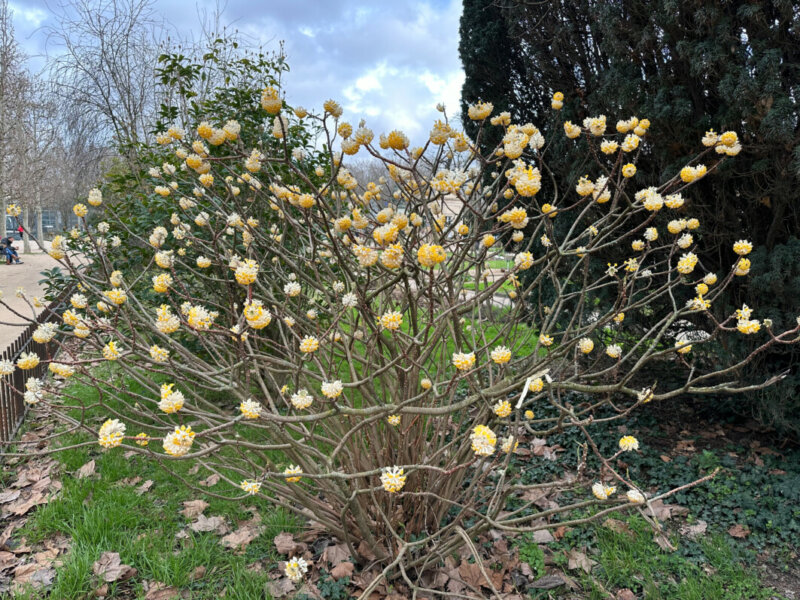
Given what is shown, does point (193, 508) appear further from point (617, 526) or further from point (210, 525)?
point (617, 526)

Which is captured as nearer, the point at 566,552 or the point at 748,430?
the point at 566,552

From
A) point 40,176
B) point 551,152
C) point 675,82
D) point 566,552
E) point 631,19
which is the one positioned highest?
point 40,176

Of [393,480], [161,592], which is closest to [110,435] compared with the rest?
[393,480]

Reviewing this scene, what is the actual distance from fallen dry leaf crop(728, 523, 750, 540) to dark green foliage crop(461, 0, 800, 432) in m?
0.74

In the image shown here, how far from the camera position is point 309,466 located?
1850mm

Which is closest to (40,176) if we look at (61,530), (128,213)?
(128,213)

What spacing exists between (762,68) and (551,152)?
53.7 inches

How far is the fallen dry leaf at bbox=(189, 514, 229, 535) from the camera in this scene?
2.29 metres

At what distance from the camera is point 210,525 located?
2.32 meters

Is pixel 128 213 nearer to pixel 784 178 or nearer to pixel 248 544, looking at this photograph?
pixel 248 544

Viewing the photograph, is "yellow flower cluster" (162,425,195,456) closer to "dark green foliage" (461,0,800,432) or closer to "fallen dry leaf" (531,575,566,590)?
"fallen dry leaf" (531,575,566,590)

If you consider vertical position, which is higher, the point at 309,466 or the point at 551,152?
the point at 551,152

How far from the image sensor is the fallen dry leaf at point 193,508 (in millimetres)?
2424

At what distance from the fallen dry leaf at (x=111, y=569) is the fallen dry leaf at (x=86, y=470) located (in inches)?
33.6
